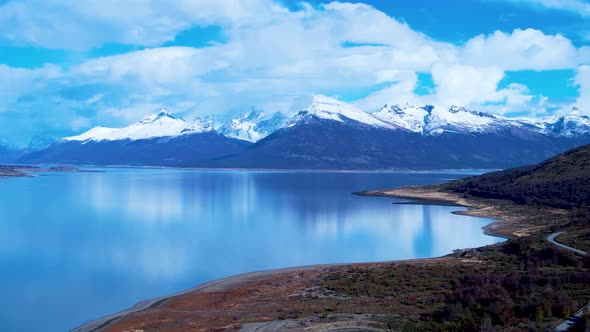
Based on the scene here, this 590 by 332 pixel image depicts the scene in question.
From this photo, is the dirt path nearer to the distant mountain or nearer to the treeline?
the treeline

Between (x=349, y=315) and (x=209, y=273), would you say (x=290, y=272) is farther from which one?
(x=349, y=315)

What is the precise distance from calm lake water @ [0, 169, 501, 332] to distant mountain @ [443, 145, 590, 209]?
1245cm

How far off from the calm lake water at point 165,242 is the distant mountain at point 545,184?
12449 mm

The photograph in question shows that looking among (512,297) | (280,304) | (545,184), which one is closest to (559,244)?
(512,297)

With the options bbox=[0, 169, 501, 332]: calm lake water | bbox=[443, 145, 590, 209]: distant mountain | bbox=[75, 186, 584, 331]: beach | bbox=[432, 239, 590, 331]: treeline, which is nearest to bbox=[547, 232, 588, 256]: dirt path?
bbox=[432, 239, 590, 331]: treeline

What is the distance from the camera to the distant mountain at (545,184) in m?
74.8

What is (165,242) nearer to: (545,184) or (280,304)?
(280,304)

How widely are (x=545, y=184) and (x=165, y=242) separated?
183 feet

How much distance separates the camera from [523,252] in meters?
35.9

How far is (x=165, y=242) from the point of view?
163ft

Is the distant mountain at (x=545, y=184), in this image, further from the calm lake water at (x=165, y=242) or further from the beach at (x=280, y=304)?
the beach at (x=280, y=304)

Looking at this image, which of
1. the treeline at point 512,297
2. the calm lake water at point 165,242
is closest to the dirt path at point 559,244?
the treeline at point 512,297

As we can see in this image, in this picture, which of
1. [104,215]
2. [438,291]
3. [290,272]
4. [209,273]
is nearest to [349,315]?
[438,291]

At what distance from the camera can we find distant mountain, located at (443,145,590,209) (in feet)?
245
